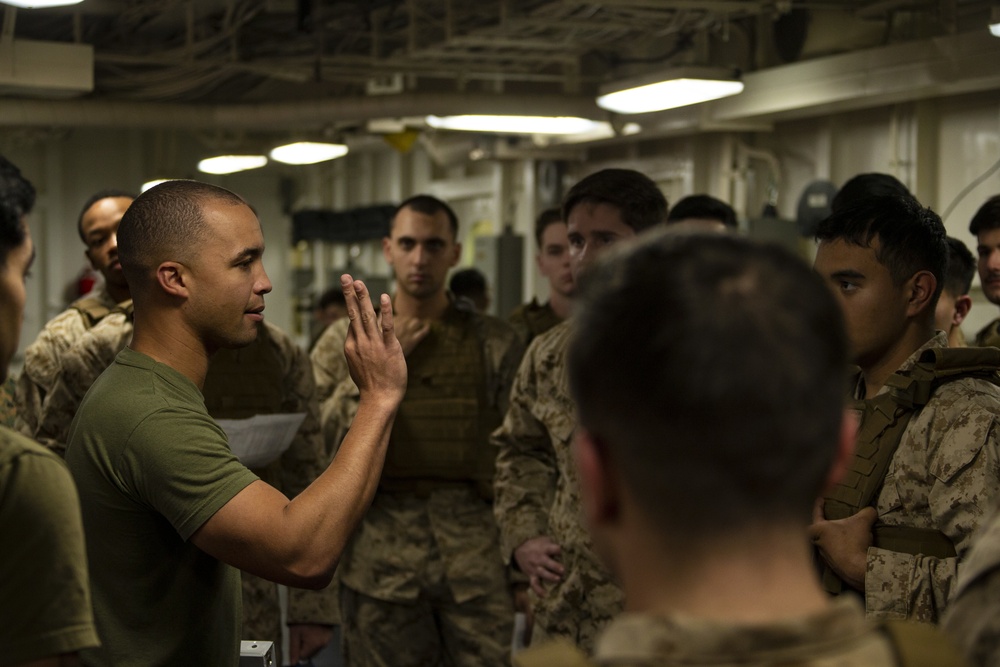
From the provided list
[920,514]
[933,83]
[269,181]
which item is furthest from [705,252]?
[269,181]

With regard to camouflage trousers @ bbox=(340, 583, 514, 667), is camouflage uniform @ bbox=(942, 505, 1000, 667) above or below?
above

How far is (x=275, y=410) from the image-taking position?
143 inches

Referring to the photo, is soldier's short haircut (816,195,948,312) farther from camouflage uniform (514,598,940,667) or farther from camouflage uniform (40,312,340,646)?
camouflage uniform (40,312,340,646)

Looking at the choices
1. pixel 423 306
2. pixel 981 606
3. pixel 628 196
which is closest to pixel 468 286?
pixel 423 306

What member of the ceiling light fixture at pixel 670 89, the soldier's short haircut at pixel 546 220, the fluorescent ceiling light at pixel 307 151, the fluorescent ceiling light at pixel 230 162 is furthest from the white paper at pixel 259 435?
the fluorescent ceiling light at pixel 230 162

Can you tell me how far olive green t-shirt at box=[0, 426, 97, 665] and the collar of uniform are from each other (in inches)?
28.8

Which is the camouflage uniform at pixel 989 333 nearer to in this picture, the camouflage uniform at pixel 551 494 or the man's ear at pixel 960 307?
the man's ear at pixel 960 307

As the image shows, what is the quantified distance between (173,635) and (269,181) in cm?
1002

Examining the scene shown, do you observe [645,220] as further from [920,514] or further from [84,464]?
[84,464]

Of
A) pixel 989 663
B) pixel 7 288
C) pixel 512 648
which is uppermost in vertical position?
pixel 7 288

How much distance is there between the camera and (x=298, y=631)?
346 centimetres

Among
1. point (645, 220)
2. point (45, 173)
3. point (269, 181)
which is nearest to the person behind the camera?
point (645, 220)

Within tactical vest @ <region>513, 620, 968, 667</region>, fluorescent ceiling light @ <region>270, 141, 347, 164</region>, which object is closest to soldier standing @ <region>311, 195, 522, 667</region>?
tactical vest @ <region>513, 620, 968, 667</region>

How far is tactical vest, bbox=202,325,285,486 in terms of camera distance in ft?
11.8
